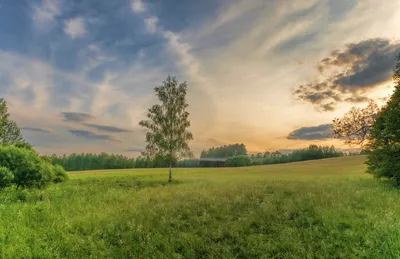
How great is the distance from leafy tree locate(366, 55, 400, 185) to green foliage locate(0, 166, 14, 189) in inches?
1347

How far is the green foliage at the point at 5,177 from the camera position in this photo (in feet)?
70.5

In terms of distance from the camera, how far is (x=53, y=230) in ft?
42.8

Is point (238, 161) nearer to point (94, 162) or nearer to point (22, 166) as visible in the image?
point (94, 162)

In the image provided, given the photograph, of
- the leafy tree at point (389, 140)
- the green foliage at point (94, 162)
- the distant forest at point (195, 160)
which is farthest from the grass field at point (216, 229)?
the green foliage at point (94, 162)

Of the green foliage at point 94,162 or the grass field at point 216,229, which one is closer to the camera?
the grass field at point 216,229

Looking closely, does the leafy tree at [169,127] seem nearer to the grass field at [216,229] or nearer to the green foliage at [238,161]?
the grass field at [216,229]

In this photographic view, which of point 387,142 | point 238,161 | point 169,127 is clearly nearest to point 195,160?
point 238,161

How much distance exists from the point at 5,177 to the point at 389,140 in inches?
1384

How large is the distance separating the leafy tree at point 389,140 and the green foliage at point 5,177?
34.2 m

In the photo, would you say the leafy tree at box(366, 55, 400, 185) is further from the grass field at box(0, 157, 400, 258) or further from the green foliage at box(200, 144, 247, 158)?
the green foliage at box(200, 144, 247, 158)

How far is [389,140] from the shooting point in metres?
23.3

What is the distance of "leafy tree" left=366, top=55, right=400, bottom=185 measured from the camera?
72.6 ft

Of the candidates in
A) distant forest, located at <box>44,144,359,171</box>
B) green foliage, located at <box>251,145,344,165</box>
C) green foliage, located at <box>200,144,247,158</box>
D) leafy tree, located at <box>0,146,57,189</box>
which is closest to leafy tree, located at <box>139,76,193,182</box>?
leafy tree, located at <box>0,146,57,189</box>

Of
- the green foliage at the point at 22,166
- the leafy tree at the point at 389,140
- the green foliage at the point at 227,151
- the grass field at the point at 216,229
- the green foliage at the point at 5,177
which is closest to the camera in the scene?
the grass field at the point at 216,229
